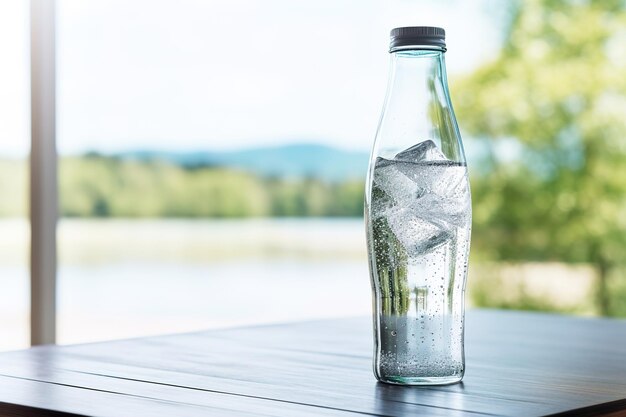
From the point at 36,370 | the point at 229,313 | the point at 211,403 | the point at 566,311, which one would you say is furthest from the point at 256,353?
the point at 566,311

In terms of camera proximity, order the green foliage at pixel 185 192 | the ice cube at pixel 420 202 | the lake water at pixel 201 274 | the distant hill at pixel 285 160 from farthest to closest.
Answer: the distant hill at pixel 285 160
the lake water at pixel 201 274
the green foliage at pixel 185 192
the ice cube at pixel 420 202

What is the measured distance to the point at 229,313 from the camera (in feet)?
23.0

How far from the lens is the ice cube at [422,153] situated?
1034mm

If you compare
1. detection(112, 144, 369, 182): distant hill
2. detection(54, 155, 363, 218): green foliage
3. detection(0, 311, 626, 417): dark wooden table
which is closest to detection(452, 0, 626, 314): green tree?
detection(112, 144, 369, 182): distant hill

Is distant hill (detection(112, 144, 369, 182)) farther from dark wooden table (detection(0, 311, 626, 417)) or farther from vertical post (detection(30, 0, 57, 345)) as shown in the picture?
dark wooden table (detection(0, 311, 626, 417))

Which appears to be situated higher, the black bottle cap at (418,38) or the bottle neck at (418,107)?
the black bottle cap at (418,38)

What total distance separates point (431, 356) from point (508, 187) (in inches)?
253

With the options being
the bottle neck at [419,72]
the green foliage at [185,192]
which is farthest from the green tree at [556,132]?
the bottle neck at [419,72]

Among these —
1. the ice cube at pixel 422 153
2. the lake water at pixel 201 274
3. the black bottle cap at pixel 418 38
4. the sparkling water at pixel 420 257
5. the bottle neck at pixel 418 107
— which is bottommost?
the lake water at pixel 201 274

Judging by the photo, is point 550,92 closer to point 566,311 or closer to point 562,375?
point 566,311

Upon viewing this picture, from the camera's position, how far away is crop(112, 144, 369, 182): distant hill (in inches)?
289

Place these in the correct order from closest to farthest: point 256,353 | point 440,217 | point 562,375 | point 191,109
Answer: point 440,217
point 562,375
point 256,353
point 191,109

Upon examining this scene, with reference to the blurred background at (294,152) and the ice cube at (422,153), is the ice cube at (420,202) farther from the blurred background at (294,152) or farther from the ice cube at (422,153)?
the blurred background at (294,152)

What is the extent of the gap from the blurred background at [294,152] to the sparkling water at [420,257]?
231 inches
